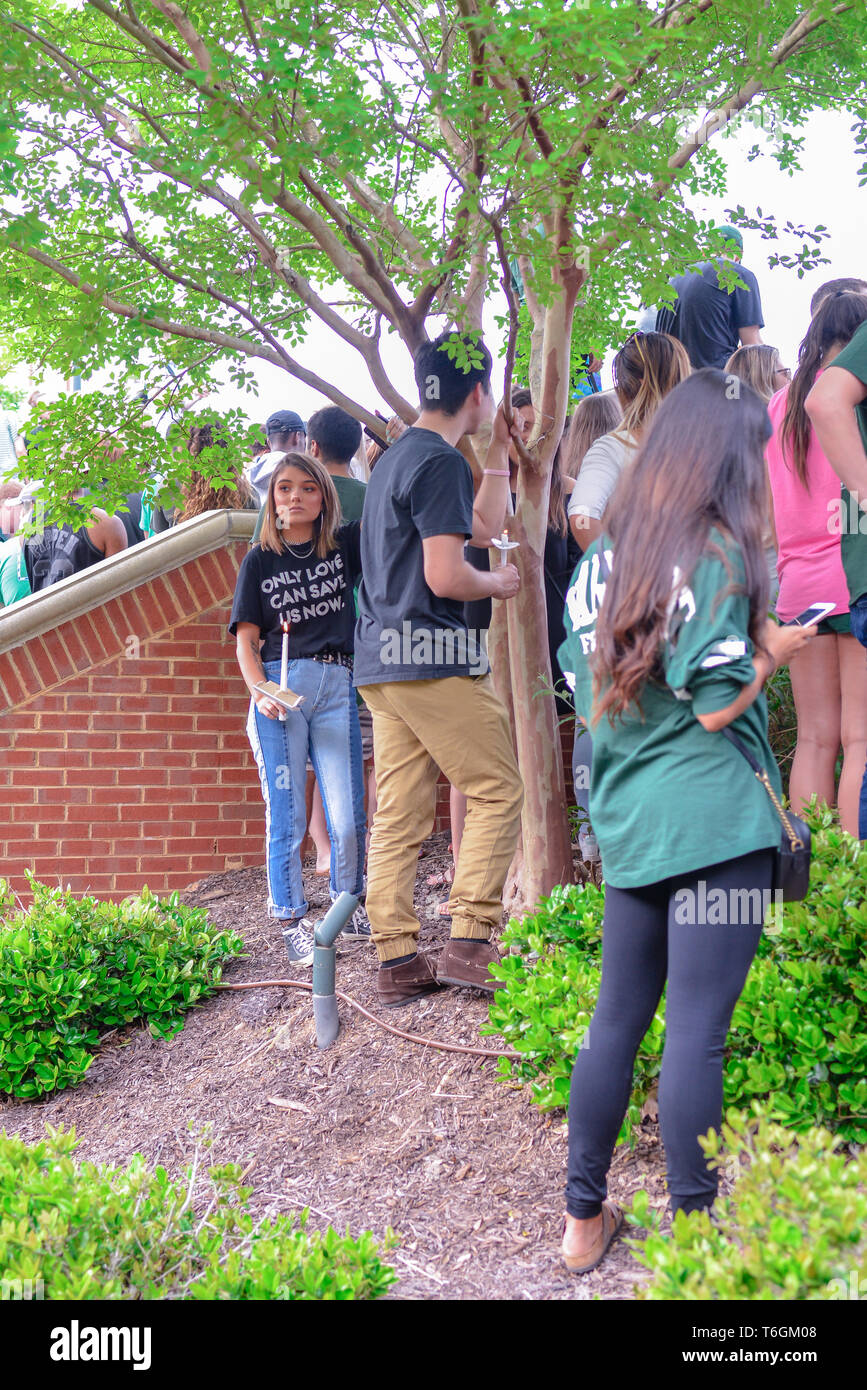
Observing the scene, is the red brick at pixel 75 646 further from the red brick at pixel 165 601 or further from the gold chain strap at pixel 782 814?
the gold chain strap at pixel 782 814

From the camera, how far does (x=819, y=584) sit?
162 inches

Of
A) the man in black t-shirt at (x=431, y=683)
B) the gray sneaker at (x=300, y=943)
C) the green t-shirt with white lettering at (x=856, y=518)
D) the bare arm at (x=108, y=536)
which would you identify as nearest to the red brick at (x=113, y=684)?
the bare arm at (x=108, y=536)

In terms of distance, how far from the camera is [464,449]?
457 cm

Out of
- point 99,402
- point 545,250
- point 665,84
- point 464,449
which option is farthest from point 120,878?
point 665,84

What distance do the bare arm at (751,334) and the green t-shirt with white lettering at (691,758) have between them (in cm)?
338

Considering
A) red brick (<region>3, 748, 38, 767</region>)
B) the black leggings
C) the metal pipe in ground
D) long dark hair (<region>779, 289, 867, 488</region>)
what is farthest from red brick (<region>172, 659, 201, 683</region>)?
the black leggings

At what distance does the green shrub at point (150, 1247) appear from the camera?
220 centimetres

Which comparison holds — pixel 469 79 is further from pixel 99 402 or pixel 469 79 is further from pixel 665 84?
pixel 99 402

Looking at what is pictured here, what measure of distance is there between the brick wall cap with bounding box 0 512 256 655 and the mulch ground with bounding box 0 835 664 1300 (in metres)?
2.30

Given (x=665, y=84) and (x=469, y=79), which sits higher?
(x=665, y=84)

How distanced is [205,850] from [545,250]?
390cm

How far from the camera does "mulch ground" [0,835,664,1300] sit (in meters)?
2.89

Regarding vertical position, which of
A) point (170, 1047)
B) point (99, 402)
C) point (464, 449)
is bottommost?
point (170, 1047)

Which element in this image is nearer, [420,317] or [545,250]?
[545,250]
